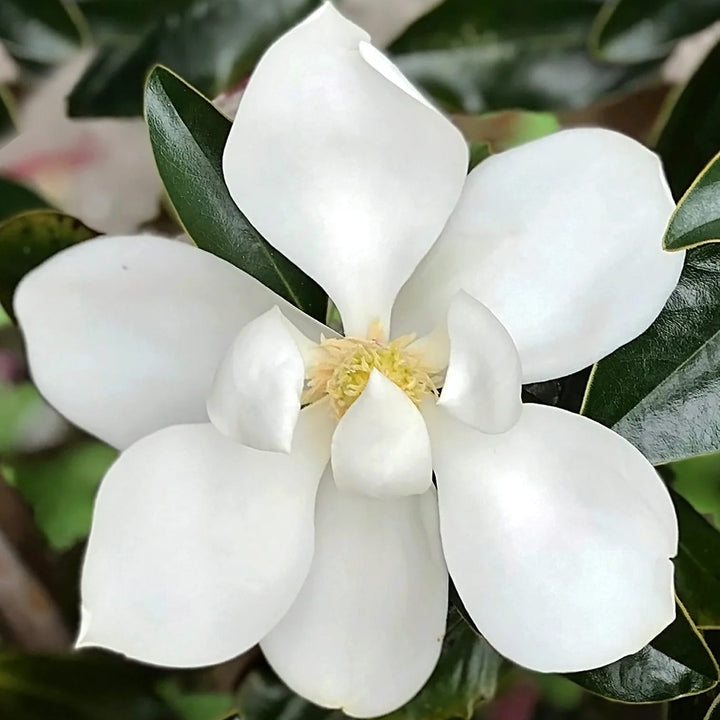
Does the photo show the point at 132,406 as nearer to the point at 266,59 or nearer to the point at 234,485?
the point at 234,485

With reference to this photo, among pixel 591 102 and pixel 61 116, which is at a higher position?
pixel 591 102

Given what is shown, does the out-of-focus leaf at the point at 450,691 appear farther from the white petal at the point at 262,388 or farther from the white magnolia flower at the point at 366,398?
the white petal at the point at 262,388

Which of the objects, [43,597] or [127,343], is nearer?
[127,343]

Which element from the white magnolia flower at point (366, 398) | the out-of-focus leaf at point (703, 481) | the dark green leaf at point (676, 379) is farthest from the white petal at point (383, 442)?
the out-of-focus leaf at point (703, 481)

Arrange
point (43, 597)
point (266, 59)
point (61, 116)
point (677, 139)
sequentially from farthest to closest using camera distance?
point (61, 116) → point (43, 597) → point (677, 139) → point (266, 59)

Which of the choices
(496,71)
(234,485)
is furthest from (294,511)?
(496,71)

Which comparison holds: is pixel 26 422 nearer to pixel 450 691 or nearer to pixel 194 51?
pixel 194 51

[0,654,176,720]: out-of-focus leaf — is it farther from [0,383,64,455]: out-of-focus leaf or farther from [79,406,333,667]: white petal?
[79,406,333,667]: white petal
